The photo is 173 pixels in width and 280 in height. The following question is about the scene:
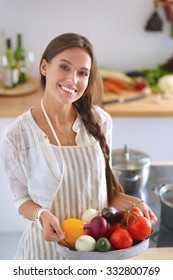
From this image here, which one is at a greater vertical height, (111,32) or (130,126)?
(111,32)

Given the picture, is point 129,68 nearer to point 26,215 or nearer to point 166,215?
point 166,215

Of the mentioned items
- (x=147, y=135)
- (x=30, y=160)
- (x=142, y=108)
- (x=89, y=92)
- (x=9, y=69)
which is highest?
(x=89, y=92)

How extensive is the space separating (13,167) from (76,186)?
12 centimetres

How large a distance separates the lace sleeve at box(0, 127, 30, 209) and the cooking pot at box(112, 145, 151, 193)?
34 centimetres

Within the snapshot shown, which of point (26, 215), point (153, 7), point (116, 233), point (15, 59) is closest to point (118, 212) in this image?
point (116, 233)

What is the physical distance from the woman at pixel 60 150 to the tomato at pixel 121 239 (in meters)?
0.10

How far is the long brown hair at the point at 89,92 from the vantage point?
0.79 metres

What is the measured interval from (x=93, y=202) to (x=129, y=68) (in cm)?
148

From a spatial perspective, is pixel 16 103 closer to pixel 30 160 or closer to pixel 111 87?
pixel 111 87

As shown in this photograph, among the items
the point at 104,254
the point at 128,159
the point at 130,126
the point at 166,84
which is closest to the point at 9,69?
the point at 130,126

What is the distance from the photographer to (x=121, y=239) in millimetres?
770

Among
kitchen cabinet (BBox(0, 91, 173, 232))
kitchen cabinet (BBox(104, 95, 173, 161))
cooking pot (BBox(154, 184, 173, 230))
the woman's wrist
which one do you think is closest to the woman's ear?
the woman's wrist

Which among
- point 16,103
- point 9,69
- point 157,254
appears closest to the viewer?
point 157,254
